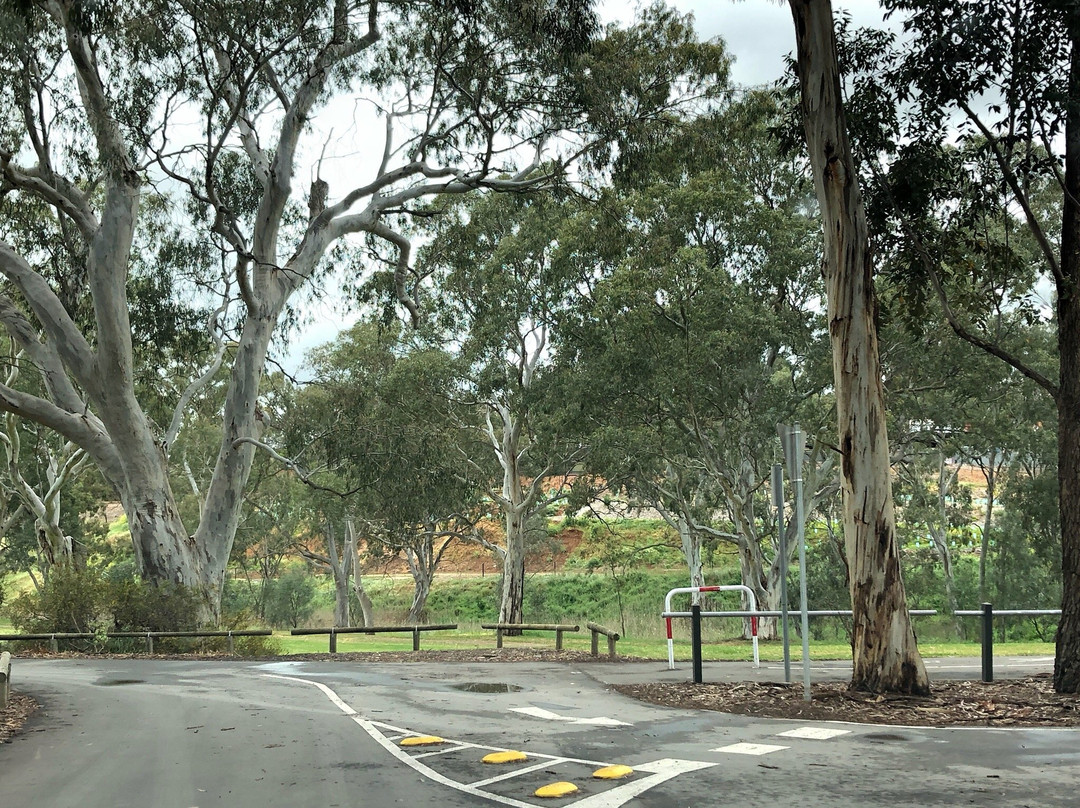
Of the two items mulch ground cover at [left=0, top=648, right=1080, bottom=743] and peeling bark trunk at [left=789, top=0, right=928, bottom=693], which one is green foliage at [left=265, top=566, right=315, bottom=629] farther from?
peeling bark trunk at [left=789, top=0, right=928, bottom=693]

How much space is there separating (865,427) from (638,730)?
156 inches

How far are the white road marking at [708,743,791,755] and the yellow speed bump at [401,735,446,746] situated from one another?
2.04m

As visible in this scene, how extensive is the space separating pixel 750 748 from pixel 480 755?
6.27ft

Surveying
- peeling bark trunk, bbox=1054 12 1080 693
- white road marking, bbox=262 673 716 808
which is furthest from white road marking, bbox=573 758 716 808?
peeling bark trunk, bbox=1054 12 1080 693

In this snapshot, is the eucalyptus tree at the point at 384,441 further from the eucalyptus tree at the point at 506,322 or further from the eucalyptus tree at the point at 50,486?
the eucalyptus tree at the point at 50,486

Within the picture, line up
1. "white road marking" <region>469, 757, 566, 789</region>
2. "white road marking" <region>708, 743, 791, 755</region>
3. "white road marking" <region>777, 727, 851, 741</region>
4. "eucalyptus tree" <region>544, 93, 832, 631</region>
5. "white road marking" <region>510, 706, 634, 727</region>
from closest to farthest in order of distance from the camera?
1. "white road marking" <region>469, 757, 566, 789</region>
2. "white road marking" <region>708, 743, 791, 755</region>
3. "white road marking" <region>777, 727, 851, 741</region>
4. "white road marking" <region>510, 706, 634, 727</region>
5. "eucalyptus tree" <region>544, 93, 832, 631</region>

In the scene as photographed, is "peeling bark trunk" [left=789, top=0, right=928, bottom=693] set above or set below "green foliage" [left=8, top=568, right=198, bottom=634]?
above

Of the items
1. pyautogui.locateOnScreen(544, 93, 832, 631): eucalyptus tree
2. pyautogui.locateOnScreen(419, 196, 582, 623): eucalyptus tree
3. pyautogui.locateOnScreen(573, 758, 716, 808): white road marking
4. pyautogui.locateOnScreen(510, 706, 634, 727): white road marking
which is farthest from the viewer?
pyautogui.locateOnScreen(419, 196, 582, 623): eucalyptus tree

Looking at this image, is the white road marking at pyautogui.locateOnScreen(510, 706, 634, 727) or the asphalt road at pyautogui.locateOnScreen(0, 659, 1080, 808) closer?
the asphalt road at pyautogui.locateOnScreen(0, 659, 1080, 808)

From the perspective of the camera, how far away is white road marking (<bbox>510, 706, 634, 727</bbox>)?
8828mm

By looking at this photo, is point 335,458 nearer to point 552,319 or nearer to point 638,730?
point 552,319

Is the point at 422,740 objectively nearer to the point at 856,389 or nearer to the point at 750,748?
the point at 750,748

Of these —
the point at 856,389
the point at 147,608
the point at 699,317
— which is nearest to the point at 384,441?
the point at 147,608

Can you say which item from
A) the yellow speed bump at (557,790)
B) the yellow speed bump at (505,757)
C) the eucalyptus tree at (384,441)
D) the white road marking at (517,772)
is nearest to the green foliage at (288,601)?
the eucalyptus tree at (384,441)
